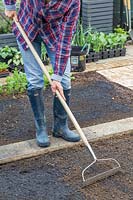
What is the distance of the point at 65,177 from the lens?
3.77 meters

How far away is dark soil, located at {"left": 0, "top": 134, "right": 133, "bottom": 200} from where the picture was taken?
352cm

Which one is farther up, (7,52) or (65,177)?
(7,52)

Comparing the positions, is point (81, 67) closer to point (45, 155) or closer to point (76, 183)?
point (45, 155)

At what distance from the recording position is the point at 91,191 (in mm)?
3568

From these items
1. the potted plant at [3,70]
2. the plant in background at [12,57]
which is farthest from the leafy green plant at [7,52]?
the potted plant at [3,70]

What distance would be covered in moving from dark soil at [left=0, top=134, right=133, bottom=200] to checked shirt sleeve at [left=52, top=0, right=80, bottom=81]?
71 centimetres

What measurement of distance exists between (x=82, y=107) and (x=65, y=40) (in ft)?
5.10

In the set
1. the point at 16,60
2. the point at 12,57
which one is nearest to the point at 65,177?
the point at 16,60

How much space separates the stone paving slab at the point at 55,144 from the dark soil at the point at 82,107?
0.16 m

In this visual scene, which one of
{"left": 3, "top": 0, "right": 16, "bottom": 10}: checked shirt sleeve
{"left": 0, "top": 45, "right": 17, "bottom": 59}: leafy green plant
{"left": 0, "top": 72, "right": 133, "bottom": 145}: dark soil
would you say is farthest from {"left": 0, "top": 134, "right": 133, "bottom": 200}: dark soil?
{"left": 0, "top": 45, "right": 17, "bottom": 59}: leafy green plant

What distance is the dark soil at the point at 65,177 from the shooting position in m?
3.52

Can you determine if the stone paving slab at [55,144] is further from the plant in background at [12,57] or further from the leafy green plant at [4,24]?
the leafy green plant at [4,24]

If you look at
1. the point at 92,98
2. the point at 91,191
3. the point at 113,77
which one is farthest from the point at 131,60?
the point at 91,191

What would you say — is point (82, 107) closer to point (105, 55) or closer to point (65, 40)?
point (65, 40)
